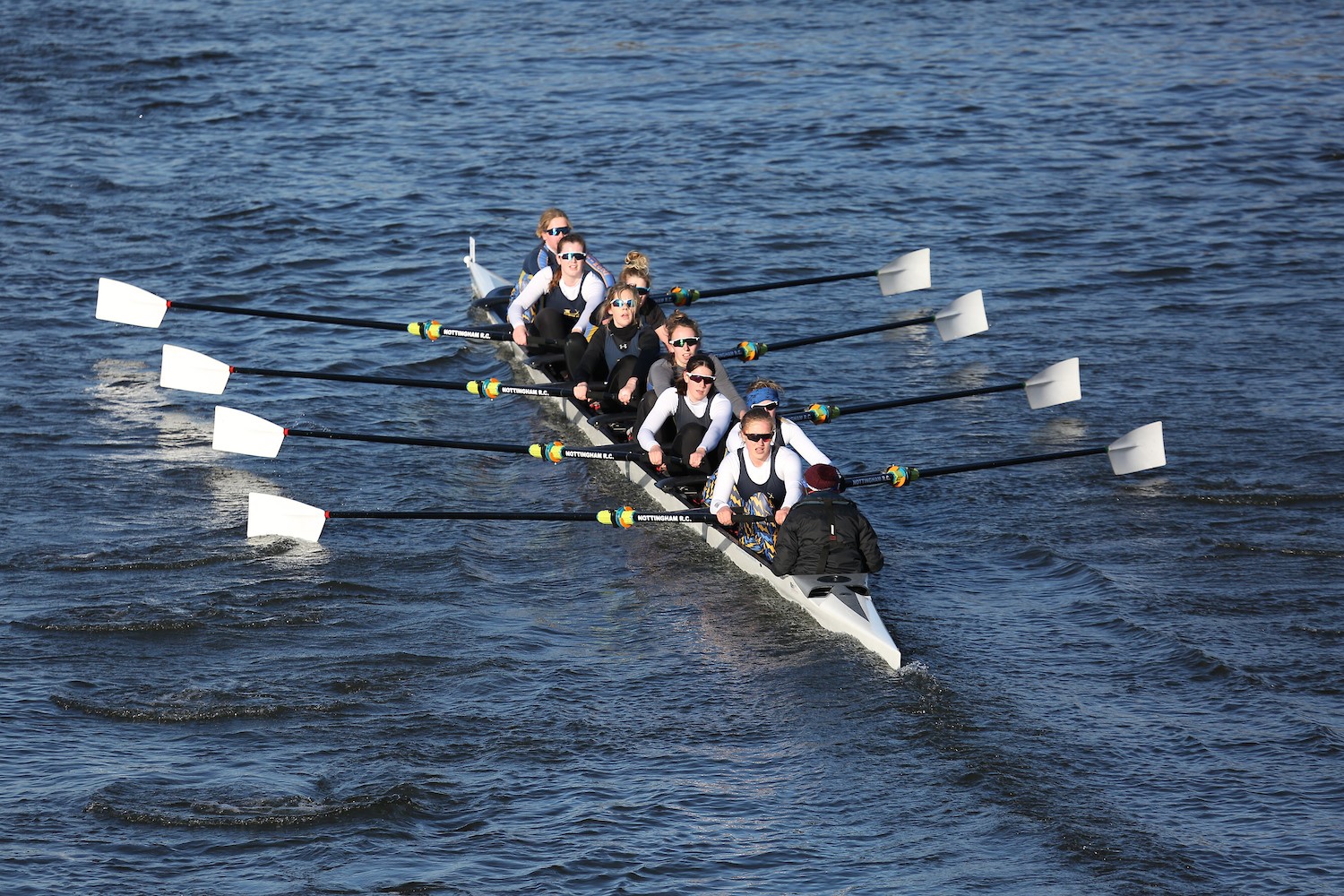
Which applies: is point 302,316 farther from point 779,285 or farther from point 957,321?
point 957,321

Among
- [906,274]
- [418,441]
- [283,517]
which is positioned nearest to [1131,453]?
[906,274]

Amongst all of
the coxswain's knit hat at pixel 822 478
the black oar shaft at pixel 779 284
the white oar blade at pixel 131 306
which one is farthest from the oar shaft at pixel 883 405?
the white oar blade at pixel 131 306

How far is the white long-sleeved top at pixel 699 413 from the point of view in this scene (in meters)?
12.9

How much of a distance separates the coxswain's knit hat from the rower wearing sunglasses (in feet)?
19.1

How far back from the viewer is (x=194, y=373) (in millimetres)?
15977

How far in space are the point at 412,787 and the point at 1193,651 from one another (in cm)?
575

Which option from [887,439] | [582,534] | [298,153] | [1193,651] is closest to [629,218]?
[298,153]

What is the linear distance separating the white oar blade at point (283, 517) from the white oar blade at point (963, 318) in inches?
327

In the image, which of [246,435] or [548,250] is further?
[548,250]

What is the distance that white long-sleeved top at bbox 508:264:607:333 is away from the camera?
16141 mm

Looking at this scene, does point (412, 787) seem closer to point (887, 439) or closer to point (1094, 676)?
point (1094, 676)

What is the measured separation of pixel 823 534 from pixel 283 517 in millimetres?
4865

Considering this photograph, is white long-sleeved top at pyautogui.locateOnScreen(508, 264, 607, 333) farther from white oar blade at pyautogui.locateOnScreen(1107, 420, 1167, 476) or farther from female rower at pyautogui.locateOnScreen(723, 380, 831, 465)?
white oar blade at pyautogui.locateOnScreen(1107, 420, 1167, 476)

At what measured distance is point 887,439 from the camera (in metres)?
15.8
